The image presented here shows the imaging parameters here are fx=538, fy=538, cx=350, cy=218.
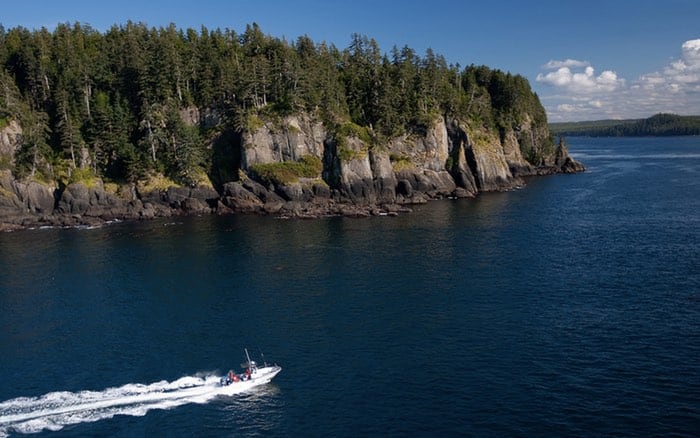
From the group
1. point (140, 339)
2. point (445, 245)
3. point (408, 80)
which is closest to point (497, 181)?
point (408, 80)

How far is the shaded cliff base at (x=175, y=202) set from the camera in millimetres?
121062

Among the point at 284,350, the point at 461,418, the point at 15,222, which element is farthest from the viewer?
the point at 15,222

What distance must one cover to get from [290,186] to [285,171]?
13.8 feet

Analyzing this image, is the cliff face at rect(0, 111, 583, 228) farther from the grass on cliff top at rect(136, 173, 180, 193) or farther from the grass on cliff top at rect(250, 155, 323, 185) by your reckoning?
the grass on cliff top at rect(136, 173, 180, 193)

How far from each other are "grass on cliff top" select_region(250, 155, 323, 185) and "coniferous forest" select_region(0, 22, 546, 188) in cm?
1135

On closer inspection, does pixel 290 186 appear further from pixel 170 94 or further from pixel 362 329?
pixel 362 329

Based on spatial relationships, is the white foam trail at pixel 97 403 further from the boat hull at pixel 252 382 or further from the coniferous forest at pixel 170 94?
the coniferous forest at pixel 170 94

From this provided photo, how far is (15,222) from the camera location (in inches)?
4604

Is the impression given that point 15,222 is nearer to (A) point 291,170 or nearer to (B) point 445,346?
(A) point 291,170

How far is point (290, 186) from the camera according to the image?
431ft


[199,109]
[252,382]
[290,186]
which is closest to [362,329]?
[252,382]

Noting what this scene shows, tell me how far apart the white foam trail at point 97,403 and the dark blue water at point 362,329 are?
0.18m

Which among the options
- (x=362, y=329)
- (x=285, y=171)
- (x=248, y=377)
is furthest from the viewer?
(x=285, y=171)

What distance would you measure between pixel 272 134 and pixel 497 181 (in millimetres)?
69157
